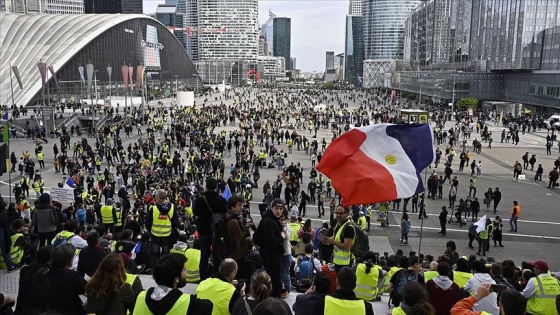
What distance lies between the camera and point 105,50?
8788cm

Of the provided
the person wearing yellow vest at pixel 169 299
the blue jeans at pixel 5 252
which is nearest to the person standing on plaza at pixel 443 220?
the blue jeans at pixel 5 252

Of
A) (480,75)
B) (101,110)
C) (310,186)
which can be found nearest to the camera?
(310,186)

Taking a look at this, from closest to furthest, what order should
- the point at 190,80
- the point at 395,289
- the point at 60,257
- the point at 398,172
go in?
the point at 60,257 < the point at 395,289 < the point at 398,172 < the point at 190,80

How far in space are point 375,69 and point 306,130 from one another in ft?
508

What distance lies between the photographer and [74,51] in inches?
3007

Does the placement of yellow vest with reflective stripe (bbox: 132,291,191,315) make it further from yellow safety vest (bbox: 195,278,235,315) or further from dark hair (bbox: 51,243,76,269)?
dark hair (bbox: 51,243,76,269)

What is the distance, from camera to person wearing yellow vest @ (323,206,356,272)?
23.6ft

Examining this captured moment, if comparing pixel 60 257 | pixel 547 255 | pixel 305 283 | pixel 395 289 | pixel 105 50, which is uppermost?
pixel 105 50

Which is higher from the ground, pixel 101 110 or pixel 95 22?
pixel 95 22

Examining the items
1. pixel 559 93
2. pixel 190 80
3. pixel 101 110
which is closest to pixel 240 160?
pixel 101 110

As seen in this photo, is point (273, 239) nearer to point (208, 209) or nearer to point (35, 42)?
point (208, 209)

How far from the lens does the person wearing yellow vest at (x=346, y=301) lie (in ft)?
15.5

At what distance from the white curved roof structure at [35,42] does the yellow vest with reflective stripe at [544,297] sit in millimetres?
68038

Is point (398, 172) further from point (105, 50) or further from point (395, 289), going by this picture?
point (105, 50)
